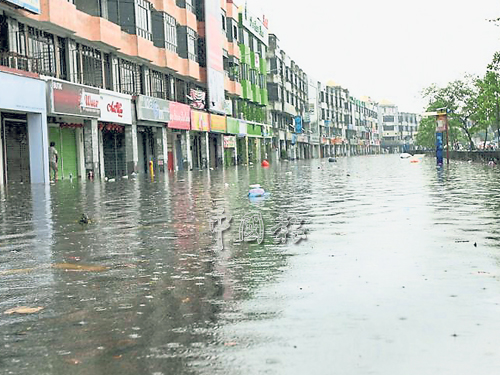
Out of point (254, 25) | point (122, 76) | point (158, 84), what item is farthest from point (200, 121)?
point (254, 25)

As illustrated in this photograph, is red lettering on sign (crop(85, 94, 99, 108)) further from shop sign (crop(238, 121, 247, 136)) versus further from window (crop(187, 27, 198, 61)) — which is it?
shop sign (crop(238, 121, 247, 136))

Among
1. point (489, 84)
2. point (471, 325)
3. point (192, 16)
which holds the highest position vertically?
point (192, 16)

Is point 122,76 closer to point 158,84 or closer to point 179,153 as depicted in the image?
point 158,84

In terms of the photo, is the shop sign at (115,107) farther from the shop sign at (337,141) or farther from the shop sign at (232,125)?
the shop sign at (337,141)

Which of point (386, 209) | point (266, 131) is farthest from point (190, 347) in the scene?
point (266, 131)

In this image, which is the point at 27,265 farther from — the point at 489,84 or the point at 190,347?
the point at 489,84

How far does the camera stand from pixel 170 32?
45469 mm

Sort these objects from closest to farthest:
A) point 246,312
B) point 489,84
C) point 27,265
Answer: point 246,312 → point 27,265 → point 489,84

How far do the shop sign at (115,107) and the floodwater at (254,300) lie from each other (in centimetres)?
2590

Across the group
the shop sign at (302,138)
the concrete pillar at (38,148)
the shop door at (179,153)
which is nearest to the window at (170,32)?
the shop door at (179,153)

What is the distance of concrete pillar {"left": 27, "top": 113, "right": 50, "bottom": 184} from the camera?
95.6ft

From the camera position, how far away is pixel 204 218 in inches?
454

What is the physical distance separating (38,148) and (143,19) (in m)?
14.3

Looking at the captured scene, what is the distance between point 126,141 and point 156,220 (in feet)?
96.5
